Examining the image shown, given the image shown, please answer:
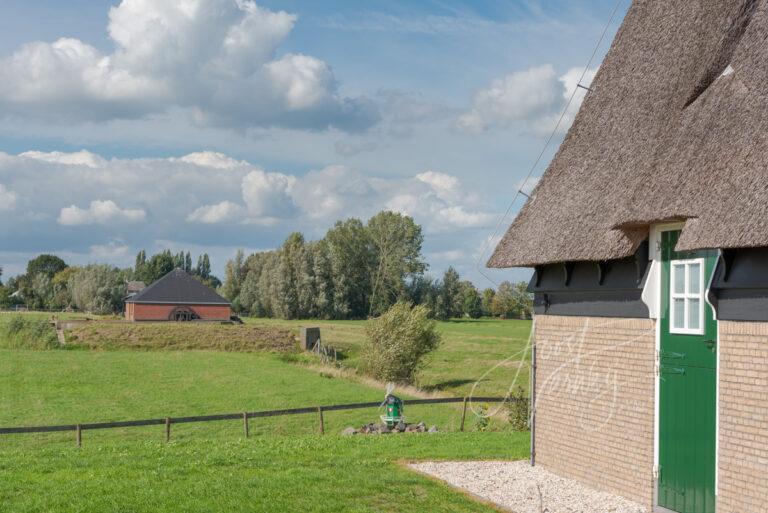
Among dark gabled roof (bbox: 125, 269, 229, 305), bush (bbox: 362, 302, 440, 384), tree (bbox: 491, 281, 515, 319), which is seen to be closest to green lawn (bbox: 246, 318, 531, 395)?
bush (bbox: 362, 302, 440, 384)

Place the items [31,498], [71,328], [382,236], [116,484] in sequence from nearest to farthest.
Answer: [31,498]
[116,484]
[71,328]
[382,236]

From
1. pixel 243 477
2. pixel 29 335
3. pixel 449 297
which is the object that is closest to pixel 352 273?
pixel 449 297

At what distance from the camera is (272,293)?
96000 mm

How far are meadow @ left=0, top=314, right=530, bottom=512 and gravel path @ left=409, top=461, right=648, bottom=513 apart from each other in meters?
0.56

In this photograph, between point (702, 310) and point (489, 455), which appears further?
point (489, 455)

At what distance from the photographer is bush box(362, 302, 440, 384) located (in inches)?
1503

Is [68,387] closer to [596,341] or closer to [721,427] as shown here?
[596,341]

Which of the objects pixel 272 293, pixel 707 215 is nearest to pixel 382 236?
pixel 272 293

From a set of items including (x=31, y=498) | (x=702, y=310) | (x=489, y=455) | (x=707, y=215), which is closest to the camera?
(x=707, y=215)

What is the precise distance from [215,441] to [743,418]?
12.0 metres

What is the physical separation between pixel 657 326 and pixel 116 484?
835 cm

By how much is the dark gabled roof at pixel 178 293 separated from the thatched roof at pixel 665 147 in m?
63.5

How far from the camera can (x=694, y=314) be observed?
10.4 m

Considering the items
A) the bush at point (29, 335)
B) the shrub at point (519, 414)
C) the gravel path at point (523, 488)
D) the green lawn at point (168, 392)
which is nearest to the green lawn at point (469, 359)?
the shrub at point (519, 414)
